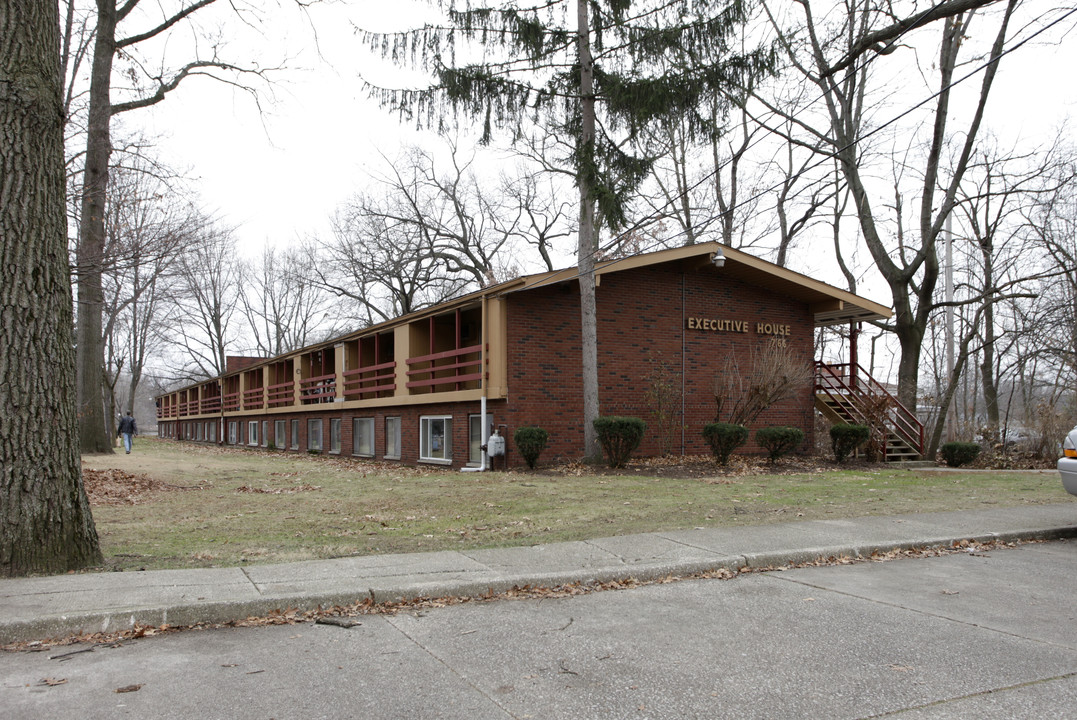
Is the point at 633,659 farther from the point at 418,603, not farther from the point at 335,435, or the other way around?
the point at 335,435

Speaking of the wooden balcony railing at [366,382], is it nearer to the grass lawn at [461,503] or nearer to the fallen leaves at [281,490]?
the grass lawn at [461,503]

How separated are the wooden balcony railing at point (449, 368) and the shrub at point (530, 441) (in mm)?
1784

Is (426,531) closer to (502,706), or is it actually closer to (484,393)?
(502,706)

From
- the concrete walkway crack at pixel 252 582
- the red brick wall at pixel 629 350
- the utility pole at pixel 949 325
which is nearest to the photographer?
the concrete walkway crack at pixel 252 582

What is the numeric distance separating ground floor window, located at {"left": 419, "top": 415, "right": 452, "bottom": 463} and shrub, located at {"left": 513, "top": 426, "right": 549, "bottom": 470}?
3158 mm

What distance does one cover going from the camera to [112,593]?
5402mm

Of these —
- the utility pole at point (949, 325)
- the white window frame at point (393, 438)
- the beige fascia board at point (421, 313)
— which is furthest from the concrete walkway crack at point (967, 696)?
the utility pole at point (949, 325)

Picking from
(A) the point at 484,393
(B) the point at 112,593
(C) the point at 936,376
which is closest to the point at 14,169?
(B) the point at 112,593

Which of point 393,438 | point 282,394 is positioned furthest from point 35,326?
point 282,394

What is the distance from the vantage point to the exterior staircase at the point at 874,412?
63.9 ft

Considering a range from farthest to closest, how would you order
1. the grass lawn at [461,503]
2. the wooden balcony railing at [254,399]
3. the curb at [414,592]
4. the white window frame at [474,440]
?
the wooden balcony railing at [254,399] < the white window frame at [474,440] < the grass lawn at [461,503] < the curb at [414,592]

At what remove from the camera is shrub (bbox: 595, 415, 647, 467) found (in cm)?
1612

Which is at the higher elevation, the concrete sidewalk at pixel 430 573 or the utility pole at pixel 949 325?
the utility pole at pixel 949 325

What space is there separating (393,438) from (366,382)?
3164mm
